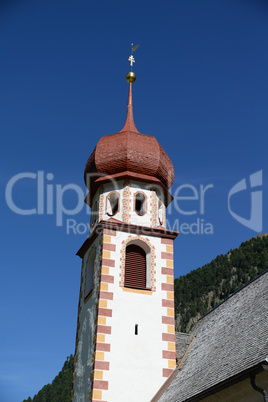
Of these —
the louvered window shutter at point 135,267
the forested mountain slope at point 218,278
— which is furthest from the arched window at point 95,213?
the forested mountain slope at point 218,278

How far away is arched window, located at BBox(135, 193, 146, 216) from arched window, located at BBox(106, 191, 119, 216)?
32.2 inches

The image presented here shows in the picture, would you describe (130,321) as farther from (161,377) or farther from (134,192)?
(134,192)

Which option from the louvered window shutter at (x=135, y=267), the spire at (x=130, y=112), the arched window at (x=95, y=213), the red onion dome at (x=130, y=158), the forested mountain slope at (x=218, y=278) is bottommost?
the louvered window shutter at (x=135, y=267)

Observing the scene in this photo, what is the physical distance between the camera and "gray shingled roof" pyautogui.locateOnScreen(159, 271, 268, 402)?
40.8 ft

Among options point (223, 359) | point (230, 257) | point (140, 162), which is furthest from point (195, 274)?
point (223, 359)

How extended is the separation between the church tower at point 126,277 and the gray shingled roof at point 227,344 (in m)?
1.28

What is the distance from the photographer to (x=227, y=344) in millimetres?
14391

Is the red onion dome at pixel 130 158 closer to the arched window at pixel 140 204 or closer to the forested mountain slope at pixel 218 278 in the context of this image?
the arched window at pixel 140 204

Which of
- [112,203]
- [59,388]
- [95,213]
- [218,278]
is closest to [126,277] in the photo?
[112,203]

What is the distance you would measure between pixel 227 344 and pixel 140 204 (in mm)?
8444

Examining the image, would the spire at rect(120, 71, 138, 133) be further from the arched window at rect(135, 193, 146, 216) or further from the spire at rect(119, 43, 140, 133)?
the arched window at rect(135, 193, 146, 216)

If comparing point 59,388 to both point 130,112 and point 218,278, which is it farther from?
point 130,112

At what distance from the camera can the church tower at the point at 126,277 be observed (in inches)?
677

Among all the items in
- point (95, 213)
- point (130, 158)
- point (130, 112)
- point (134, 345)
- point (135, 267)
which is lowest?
point (134, 345)
